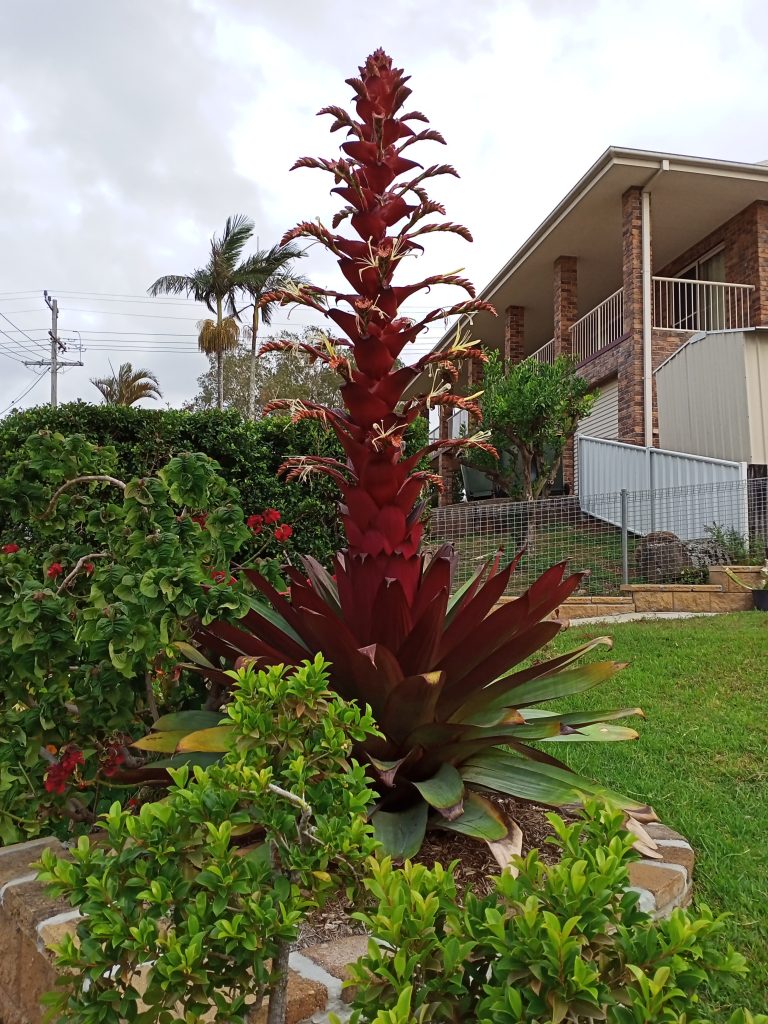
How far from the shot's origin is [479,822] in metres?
2.07

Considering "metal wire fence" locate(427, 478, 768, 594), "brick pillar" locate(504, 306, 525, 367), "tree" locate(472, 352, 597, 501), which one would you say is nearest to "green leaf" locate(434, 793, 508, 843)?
"metal wire fence" locate(427, 478, 768, 594)

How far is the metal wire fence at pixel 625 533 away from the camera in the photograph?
998cm

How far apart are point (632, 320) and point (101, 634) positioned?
1375 centimetres

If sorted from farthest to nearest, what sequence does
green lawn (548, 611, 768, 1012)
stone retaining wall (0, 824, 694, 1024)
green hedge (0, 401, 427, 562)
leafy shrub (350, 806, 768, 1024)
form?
green hedge (0, 401, 427, 562) < green lawn (548, 611, 768, 1012) < stone retaining wall (0, 824, 694, 1024) < leafy shrub (350, 806, 768, 1024)

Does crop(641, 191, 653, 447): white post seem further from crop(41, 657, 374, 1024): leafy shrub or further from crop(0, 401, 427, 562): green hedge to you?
crop(41, 657, 374, 1024): leafy shrub

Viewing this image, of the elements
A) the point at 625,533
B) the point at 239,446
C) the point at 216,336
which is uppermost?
the point at 216,336

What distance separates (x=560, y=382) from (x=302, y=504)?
7024mm

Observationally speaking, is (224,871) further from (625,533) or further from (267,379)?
(267,379)

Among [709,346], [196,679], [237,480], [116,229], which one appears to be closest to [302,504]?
[237,480]

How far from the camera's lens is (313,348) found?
7.82ft

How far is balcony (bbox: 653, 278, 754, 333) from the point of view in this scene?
1431cm

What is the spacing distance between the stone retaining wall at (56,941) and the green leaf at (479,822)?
0.40 metres

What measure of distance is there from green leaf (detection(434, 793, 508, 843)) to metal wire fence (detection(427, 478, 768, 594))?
290 inches

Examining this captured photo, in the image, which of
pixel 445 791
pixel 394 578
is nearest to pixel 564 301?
pixel 394 578
